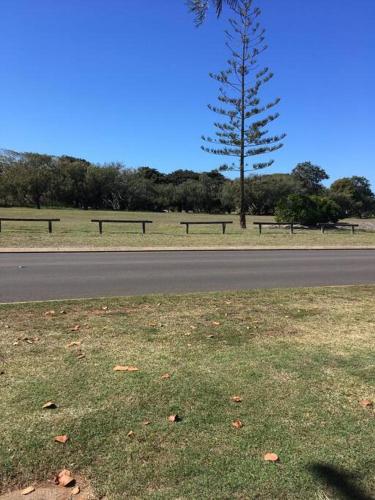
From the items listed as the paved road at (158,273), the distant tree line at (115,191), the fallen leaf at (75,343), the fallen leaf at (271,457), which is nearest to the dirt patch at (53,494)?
the fallen leaf at (271,457)

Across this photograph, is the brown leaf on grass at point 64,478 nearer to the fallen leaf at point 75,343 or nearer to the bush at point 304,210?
the fallen leaf at point 75,343

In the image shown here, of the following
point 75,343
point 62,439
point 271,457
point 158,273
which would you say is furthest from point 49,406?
point 158,273

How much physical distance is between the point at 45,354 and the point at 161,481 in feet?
8.41

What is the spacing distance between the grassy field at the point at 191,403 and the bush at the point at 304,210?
93.6 feet

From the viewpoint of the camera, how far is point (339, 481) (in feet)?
9.91

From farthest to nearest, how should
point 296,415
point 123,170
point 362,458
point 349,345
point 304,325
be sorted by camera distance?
1. point 123,170
2. point 304,325
3. point 349,345
4. point 296,415
5. point 362,458

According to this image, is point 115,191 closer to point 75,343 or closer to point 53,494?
point 75,343

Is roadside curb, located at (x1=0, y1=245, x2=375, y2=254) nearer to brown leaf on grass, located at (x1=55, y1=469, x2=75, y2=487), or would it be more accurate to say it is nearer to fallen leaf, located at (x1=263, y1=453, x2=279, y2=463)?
brown leaf on grass, located at (x1=55, y1=469, x2=75, y2=487)

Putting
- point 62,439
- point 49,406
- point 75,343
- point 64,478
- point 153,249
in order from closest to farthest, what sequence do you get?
1. point 64,478
2. point 62,439
3. point 49,406
4. point 75,343
5. point 153,249

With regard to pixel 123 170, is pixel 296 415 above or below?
below

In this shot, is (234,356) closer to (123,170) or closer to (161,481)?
(161,481)

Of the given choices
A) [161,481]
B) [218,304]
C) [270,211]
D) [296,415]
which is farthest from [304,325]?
[270,211]

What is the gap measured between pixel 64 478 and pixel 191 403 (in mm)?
1292

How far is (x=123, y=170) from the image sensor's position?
3287 inches
